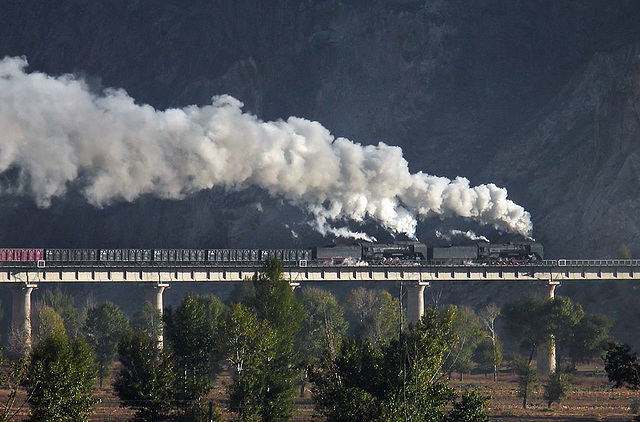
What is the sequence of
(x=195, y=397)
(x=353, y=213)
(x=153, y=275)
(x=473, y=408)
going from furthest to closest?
1. (x=353, y=213)
2. (x=153, y=275)
3. (x=195, y=397)
4. (x=473, y=408)

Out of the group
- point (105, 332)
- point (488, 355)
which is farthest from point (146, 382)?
point (488, 355)

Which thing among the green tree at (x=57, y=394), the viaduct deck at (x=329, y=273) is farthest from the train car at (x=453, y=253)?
the green tree at (x=57, y=394)

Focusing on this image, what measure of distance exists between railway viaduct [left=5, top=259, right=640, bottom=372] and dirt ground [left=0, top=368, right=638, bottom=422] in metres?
11.6

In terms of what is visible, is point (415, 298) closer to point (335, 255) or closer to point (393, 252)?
point (393, 252)

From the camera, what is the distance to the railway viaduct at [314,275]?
A: 13550cm

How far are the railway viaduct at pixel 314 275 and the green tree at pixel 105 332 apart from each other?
7591mm

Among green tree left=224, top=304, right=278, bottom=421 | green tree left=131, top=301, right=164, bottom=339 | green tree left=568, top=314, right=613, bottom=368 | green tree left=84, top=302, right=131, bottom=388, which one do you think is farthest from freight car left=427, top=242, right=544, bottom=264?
green tree left=224, top=304, right=278, bottom=421

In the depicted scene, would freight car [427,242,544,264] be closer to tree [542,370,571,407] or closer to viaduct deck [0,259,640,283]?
viaduct deck [0,259,640,283]

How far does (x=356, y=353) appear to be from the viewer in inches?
3068

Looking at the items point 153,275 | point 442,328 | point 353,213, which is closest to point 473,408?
point 442,328

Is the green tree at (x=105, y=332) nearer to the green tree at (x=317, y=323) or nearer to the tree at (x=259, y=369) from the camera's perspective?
the green tree at (x=317, y=323)

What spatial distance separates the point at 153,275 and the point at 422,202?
49.2 meters

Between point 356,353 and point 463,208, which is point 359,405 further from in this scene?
point 463,208

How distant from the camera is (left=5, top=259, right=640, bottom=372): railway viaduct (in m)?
136
